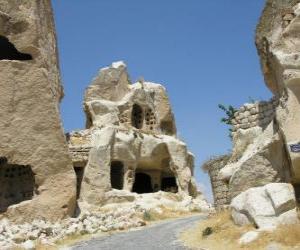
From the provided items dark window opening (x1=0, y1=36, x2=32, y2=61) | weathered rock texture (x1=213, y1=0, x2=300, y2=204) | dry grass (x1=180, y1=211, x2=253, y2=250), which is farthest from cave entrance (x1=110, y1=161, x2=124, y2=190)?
dry grass (x1=180, y1=211, x2=253, y2=250)

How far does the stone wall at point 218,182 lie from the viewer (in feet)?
47.9

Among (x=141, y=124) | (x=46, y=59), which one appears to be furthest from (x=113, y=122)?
(x=46, y=59)

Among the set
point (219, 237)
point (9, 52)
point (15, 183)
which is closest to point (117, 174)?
point (15, 183)

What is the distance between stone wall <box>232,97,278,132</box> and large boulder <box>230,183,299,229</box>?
304 centimetres

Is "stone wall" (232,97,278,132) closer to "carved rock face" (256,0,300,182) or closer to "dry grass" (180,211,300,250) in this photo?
"carved rock face" (256,0,300,182)

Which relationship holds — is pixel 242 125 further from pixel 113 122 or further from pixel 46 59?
pixel 113 122

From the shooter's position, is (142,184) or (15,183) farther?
(142,184)

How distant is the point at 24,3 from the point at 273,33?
34.3 feet

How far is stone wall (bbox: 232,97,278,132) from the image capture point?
1319 cm

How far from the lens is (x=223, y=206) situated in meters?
14.3

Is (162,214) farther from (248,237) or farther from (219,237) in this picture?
(248,237)

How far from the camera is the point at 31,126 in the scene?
1811 cm

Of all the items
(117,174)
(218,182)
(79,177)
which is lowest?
(218,182)

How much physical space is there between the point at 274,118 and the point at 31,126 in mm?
9458
